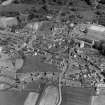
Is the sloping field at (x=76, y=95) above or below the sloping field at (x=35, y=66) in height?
below

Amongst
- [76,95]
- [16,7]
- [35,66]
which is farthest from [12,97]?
[16,7]

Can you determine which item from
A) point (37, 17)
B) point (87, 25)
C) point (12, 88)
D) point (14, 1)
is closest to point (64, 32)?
point (87, 25)

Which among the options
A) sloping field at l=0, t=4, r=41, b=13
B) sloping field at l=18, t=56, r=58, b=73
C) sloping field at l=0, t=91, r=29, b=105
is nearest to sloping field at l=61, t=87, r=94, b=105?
sloping field at l=18, t=56, r=58, b=73

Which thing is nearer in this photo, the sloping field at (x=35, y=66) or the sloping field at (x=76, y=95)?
the sloping field at (x=76, y=95)

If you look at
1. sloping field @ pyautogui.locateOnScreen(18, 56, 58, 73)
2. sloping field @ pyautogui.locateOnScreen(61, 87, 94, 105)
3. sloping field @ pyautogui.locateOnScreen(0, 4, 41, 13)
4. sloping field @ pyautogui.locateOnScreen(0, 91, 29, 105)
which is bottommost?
sloping field @ pyautogui.locateOnScreen(0, 91, 29, 105)

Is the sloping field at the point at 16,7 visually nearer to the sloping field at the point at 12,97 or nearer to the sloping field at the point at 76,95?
the sloping field at the point at 12,97

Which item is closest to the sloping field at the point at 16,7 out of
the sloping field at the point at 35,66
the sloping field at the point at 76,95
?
the sloping field at the point at 35,66

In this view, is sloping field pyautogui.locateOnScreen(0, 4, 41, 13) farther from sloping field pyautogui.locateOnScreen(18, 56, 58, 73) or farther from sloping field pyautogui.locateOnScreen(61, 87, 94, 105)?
sloping field pyautogui.locateOnScreen(61, 87, 94, 105)
